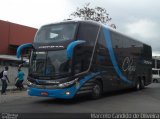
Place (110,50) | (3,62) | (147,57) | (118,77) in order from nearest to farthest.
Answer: (110,50) < (118,77) < (147,57) < (3,62)

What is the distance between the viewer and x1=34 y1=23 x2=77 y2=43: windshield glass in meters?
15.6

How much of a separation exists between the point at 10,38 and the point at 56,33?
86.2 feet

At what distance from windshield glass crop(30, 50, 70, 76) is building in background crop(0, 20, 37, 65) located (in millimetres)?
23010

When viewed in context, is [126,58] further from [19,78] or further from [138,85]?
[19,78]

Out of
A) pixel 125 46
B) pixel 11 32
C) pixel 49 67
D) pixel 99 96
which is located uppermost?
pixel 11 32

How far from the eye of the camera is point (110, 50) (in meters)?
18.6

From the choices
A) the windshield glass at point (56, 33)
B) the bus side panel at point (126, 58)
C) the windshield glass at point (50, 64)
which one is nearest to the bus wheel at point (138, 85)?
the bus side panel at point (126, 58)

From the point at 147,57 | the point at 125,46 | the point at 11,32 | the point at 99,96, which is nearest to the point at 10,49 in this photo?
the point at 11,32

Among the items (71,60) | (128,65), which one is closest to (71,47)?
(71,60)

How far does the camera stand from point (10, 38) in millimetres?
41281

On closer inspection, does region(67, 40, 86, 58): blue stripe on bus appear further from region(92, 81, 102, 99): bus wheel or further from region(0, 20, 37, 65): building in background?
region(0, 20, 37, 65): building in background

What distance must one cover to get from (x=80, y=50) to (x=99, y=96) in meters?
3.04

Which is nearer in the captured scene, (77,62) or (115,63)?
(77,62)

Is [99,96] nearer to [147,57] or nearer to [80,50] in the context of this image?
[80,50]
